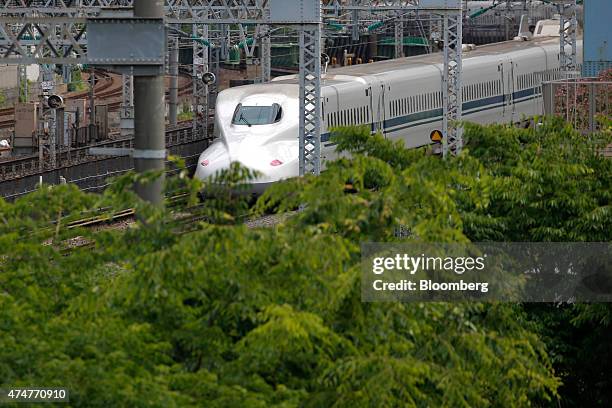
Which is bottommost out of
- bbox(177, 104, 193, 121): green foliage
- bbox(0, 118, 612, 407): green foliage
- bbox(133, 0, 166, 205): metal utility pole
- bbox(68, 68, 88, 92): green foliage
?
bbox(0, 118, 612, 407): green foliage

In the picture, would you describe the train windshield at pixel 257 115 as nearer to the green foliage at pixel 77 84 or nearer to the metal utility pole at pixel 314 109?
the metal utility pole at pixel 314 109

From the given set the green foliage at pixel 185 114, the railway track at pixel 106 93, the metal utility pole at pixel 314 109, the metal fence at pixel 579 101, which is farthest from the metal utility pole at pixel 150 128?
the green foliage at pixel 185 114

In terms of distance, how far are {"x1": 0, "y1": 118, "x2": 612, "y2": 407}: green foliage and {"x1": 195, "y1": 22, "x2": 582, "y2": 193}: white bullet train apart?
36.8 ft

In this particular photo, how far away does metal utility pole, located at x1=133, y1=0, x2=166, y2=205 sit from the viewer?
28.4 feet

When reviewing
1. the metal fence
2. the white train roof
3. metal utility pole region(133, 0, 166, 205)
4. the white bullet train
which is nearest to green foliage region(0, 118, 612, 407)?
metal utility pole region(133, 0, 166, 205)

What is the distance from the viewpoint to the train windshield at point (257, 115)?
2705cm

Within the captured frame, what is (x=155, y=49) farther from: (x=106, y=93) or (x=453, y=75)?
(x=106, y=93)

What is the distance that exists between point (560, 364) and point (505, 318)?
290 cm

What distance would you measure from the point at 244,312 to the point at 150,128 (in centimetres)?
141

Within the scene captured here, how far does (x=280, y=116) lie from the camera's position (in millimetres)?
27047

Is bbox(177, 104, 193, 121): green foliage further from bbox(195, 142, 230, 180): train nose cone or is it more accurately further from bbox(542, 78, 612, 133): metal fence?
bbox(542, 78, 612, 133): metal fence

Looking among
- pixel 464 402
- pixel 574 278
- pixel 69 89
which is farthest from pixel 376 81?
pixel 69 89

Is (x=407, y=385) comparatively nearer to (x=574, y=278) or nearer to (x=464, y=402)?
(x=464, y=402)

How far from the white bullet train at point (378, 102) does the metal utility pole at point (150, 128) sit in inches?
450
